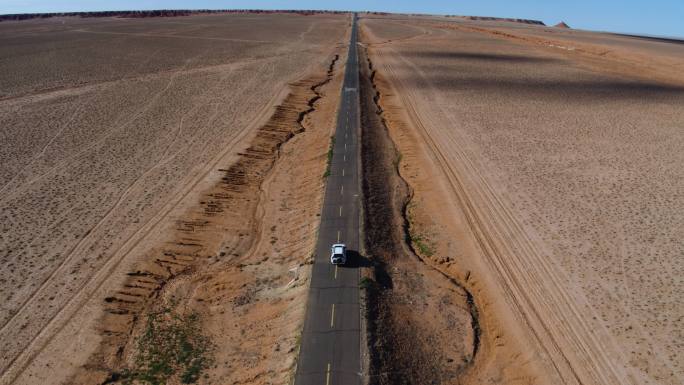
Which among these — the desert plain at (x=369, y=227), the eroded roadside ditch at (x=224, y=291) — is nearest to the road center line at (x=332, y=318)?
the eroded roadside ditch at (x=224, y=291)

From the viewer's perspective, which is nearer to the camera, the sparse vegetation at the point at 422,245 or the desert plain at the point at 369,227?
the desert plain at the point at 369,227

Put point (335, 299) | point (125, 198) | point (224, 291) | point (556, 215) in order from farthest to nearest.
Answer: point (125, 198) → point (556, 215) → point (224, 291) → point (335, 299)

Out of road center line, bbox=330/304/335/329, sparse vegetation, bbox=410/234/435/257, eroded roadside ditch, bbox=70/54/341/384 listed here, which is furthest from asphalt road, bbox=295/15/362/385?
sparse vegetation, bbox=410/234/435/257

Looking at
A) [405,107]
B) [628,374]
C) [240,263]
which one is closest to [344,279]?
[240,263]

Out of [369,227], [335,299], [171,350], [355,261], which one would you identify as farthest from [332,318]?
[369,227]

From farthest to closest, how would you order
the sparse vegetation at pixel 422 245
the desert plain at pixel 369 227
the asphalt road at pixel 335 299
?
the sparse vegetation at pixel 422 245
the desert plain at pixel 369 227
the asphalt road at pixel 335 299

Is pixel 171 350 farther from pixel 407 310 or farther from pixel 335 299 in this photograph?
pixel 407 310

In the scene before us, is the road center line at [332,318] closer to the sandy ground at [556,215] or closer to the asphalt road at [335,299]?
the asphalt road at [335,299]
